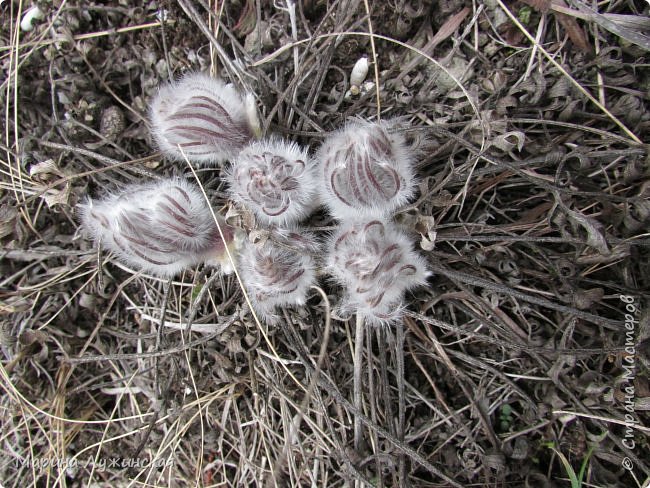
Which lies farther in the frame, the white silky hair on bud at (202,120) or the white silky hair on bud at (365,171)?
the white silky hair on bud at (202,120)

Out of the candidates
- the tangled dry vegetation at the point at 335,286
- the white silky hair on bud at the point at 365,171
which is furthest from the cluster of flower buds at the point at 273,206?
the tangled dry vegetation at the point at 335,286

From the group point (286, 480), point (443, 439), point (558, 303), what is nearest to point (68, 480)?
point (286, 480)

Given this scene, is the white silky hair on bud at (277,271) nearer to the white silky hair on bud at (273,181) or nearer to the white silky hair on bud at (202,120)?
the white silky hair on bud at (273,181)

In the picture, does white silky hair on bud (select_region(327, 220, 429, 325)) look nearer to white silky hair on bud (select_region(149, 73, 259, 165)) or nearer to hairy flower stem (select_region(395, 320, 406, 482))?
hairy flower stem (select_region(395, 320, 406, 482))

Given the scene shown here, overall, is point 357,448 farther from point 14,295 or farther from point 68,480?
point 14,295

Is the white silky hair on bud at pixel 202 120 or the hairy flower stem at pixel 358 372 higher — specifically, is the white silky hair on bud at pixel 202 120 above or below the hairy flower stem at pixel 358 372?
above

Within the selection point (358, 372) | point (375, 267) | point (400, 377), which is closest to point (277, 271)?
point (375, 267)
